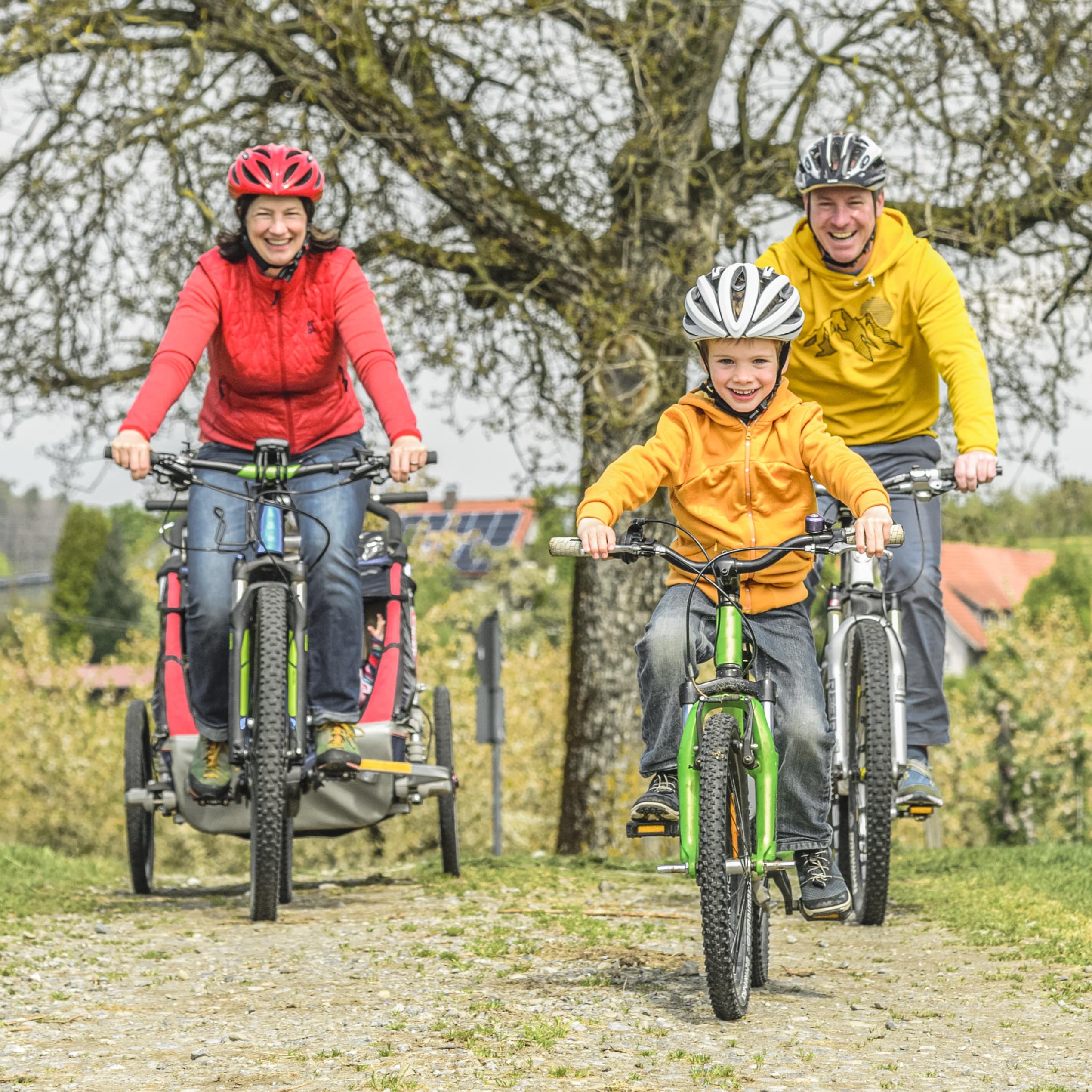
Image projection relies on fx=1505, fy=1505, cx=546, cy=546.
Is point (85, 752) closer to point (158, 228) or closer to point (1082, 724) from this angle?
point (158, 228)

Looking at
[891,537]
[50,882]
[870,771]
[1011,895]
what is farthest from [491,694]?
[891,537]

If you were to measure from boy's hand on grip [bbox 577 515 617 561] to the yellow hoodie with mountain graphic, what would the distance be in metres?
1.87

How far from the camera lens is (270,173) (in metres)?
5.55

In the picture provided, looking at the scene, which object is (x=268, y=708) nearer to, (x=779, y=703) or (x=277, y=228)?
(x=277, y=228)

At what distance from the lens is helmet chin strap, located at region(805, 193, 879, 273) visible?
5441mm

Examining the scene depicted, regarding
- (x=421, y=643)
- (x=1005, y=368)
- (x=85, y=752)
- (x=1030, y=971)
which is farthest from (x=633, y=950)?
(x=85, y=752)

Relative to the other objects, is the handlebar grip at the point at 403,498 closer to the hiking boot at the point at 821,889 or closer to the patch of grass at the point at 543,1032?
the hiking boot at the point at 821,889

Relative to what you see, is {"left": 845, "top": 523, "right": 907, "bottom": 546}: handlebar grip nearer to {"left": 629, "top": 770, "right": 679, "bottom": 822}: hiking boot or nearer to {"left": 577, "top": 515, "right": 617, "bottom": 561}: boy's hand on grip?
{"left": 577, "top": 515, "right": 617, "bottom": 561}: boy's hand on grip

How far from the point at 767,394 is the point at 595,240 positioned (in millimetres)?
6465

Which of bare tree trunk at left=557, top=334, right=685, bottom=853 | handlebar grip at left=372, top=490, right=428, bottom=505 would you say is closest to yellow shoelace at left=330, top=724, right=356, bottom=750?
handlebar grip at left=372, top=490, right=428, bottom=505

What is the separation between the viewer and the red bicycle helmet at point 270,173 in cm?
554

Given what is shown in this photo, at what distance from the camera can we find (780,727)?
415 cm

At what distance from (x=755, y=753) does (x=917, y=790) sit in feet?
5.13

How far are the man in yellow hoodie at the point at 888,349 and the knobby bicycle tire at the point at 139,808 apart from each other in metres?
3.24
